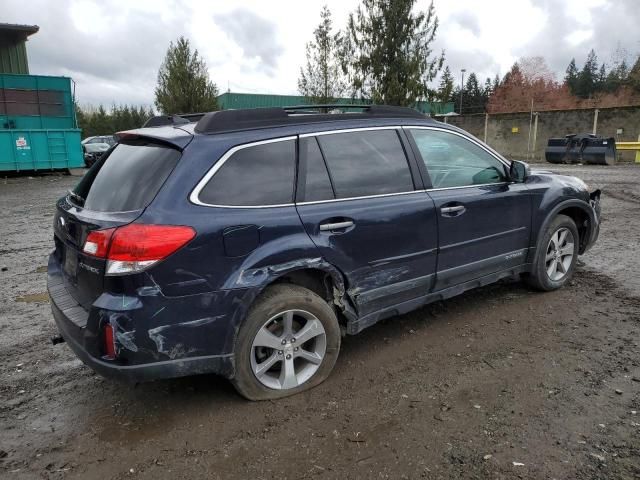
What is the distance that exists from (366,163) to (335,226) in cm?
61

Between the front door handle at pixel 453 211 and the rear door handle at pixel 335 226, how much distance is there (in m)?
0.89

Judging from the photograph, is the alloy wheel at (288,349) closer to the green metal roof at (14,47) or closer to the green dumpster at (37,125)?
the green dumpster at (37,125)

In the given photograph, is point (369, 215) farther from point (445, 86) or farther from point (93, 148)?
point (93, 148)

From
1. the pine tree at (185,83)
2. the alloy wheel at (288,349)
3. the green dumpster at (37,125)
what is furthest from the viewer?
the pine tree at (185,83)

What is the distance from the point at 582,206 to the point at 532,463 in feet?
10.6

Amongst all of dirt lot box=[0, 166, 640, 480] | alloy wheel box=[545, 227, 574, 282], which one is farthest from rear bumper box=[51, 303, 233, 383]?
alloy wheel box=[545, 227, 574, 282]

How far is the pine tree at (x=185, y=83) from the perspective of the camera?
79.0ft

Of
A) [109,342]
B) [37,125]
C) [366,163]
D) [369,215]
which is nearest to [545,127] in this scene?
[37,125]

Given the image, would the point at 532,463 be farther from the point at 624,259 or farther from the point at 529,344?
the point at 624,259

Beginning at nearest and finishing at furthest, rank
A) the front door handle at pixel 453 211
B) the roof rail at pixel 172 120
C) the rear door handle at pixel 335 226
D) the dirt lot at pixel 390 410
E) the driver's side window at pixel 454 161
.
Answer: the dirt lot at pixel 390 410 → the rear door handle at pixel 335 226 → the roof rail at pixel 172 120 → the front door handle at pixel 453 211 → the driver's side window at pixel 454 161

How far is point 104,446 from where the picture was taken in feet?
8.91

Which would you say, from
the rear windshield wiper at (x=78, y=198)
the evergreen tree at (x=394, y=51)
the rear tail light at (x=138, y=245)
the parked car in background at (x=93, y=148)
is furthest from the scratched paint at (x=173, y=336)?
the parked car in background at (x=93, y=148)

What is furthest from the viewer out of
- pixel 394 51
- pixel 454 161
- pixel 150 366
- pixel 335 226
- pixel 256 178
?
pixel 394 51

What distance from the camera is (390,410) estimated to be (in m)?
2.97
